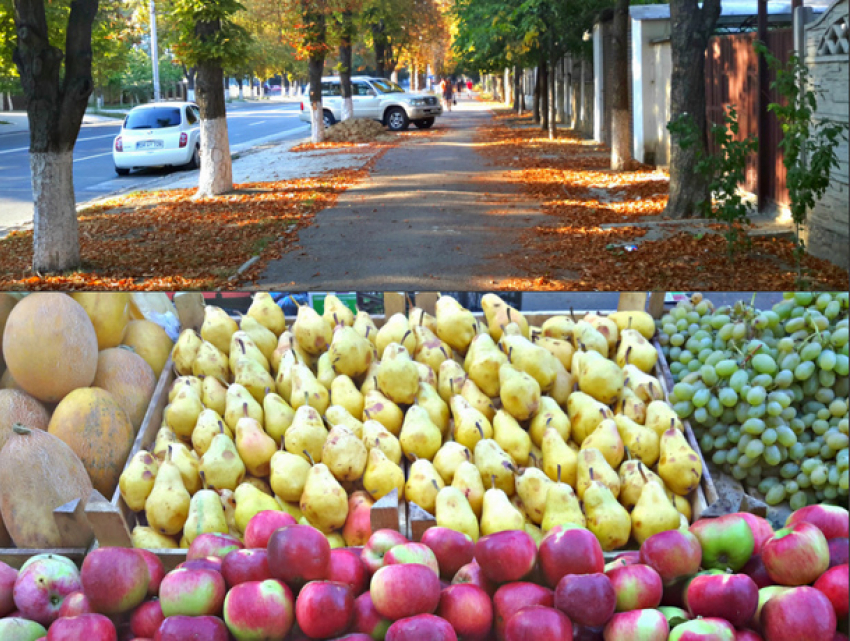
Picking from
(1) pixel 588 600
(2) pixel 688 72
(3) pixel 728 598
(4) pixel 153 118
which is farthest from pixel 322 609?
(2) pixel 688 72

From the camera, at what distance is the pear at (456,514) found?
4.93ft

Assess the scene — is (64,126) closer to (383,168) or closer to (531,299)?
(531,299)

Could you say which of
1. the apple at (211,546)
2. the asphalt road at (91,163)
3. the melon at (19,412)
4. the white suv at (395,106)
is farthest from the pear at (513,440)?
the white suv at (395,106)

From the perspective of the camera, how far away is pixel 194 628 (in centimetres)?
137

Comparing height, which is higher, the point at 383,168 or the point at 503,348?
the point at 383,168

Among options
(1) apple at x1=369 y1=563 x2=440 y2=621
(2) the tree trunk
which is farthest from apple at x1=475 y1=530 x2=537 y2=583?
(2) the tree trunk

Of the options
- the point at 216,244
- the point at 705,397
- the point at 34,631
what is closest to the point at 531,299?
the point at 705,397

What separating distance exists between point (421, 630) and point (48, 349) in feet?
3.12

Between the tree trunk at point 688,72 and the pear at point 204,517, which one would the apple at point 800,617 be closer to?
the pear at point 204,517

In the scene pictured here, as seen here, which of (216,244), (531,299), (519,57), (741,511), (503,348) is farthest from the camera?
(519,57)

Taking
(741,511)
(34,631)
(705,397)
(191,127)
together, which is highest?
(191,127)

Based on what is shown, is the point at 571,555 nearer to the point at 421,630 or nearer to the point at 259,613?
the point at 421,630

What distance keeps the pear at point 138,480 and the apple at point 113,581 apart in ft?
0.45

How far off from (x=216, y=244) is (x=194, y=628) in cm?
291
